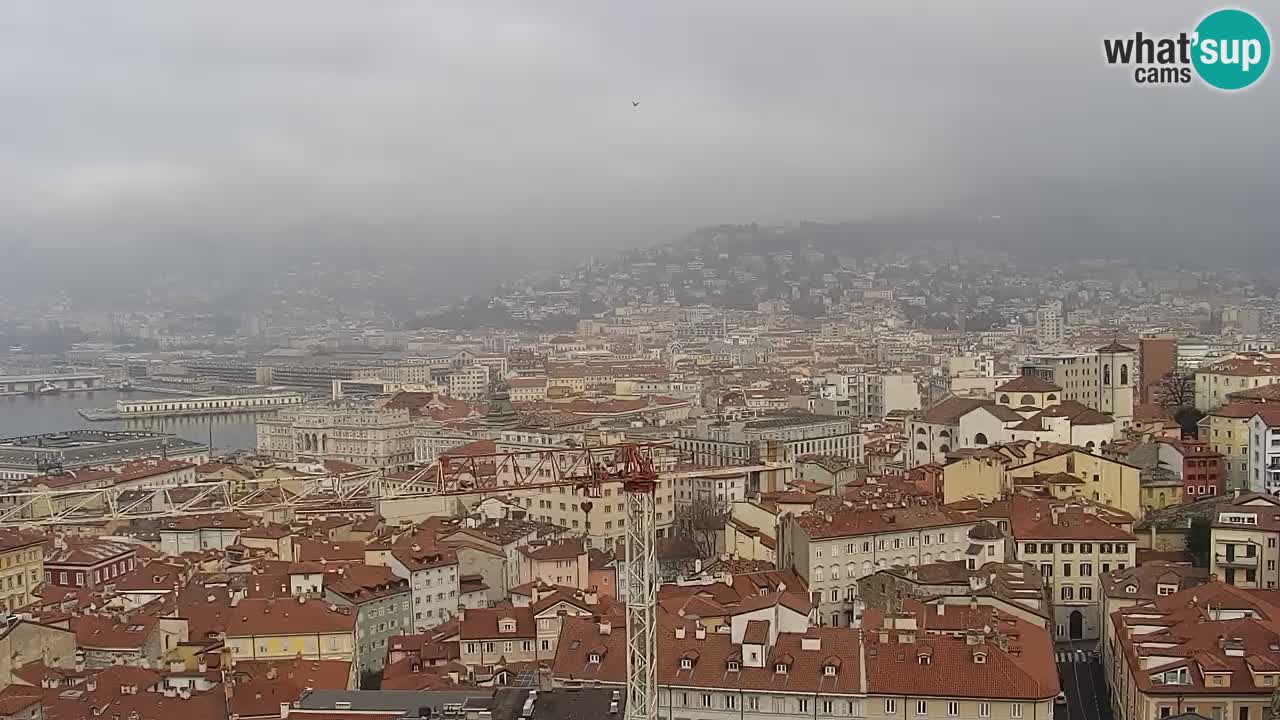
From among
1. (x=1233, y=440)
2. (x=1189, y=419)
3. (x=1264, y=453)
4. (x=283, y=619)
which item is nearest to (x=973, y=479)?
(x=1264, y=453)

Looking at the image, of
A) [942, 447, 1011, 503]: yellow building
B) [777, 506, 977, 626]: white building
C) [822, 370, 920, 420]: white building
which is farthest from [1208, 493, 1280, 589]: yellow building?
[822, 370, 920, 420]: white building

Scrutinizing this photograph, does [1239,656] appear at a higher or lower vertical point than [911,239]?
lower

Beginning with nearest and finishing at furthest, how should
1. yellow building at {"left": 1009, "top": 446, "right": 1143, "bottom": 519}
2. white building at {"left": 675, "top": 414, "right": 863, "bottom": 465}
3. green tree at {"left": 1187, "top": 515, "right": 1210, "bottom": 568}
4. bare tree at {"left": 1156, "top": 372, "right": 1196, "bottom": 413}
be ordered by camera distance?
green tree at {"left": 1187, "top": 515, "right": 1210, "bottom": 568}
yellow building at {"left": 1009, "top": 446, "right": 1143, "bottom": 519}
bare tree at {"left": 1156, "top": 372, "right": 1196, "bottom": 413}
white building at {"left": 675, "top": 414, "right": 863, "bottom": 465}

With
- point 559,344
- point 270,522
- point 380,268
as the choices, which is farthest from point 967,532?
point 380,268

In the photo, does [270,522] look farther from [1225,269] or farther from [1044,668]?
[1225,269]

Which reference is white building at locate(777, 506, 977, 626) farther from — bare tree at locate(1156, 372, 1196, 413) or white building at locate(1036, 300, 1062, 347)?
white building at locate(1036, 300, 1062, 347)

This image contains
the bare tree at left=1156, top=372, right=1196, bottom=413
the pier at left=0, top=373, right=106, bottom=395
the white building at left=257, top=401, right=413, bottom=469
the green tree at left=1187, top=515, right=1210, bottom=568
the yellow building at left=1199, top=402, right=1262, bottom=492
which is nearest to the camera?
the green tree at left=1187, top=515, right=1210, bottom=568

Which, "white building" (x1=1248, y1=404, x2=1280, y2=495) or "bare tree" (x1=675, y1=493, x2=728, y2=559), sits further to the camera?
"bare tree" (x1=675, y1=493, x2=728, y2=559)
